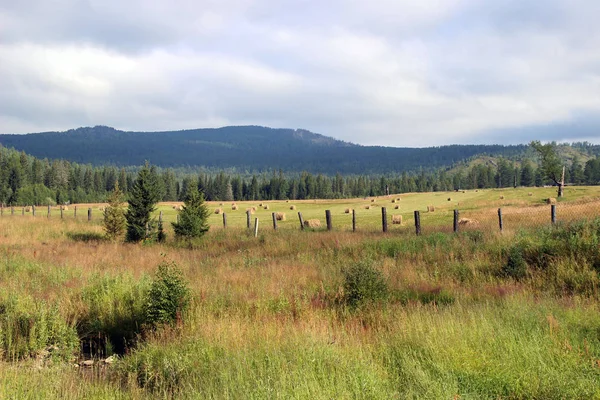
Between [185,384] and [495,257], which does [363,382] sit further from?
[495,257]

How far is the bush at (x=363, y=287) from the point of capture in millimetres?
9055

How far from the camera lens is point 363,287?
9.20 metres

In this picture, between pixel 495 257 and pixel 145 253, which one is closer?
pixel 495 257

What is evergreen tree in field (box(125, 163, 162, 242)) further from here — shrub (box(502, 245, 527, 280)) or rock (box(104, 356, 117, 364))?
shrub (box(502, 245, 527, 280))

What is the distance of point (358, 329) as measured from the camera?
722cm

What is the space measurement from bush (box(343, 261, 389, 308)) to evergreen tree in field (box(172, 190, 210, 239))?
1488 cm

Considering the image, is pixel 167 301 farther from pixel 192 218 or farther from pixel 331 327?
Result: pixel 192 218

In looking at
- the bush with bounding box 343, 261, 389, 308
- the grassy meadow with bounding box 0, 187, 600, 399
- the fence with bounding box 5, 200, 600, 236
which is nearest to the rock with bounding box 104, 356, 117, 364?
the grassy meadow with bounding box 0, 187, 600, 399

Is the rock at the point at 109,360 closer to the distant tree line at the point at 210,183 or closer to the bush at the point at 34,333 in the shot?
the bush at the point at 34,333

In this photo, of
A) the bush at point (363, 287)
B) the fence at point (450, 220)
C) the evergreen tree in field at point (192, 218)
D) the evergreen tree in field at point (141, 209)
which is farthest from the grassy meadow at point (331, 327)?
the evergreen tree in field at point (141, 209)

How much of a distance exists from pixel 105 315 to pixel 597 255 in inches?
477

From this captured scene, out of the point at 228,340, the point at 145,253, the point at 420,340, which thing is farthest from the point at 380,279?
the point at 145,253

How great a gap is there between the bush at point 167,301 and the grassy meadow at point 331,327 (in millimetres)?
233

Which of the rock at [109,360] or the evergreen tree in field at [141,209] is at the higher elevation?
the evergreen tree in field at [141,209]
